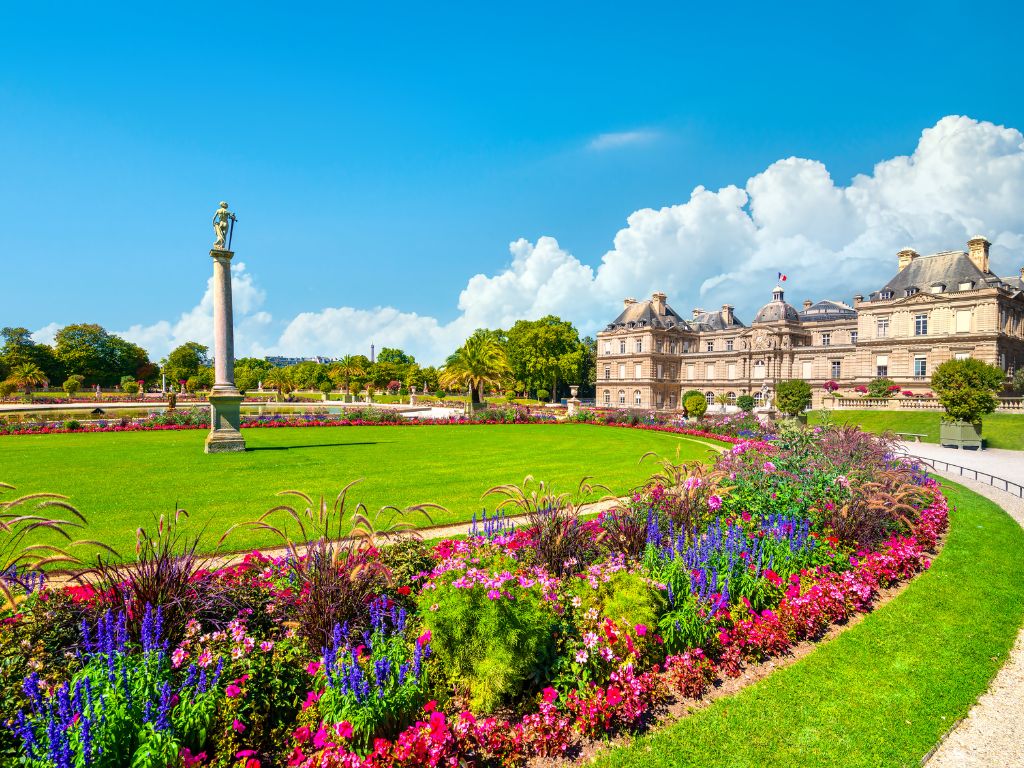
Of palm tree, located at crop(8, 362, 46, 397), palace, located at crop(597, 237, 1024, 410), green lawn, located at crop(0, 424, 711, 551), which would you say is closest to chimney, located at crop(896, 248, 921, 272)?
palace, located at crop(597, 237, 1024, 410)

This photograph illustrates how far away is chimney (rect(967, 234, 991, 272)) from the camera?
47188 mm

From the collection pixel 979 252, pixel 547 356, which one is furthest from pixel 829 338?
pixel 547 356

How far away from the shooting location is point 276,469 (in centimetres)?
1560

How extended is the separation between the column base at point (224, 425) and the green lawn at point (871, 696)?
18.3 metres

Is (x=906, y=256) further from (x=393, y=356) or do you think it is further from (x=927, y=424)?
(x=393, y=356)

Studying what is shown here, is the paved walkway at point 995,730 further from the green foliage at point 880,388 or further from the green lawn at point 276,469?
the green foliage at point 880,388

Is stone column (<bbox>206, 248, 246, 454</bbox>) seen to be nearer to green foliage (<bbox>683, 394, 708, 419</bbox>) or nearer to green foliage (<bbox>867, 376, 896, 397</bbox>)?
green foliage (<bbox>683, 394, 708, 419</bbox>)

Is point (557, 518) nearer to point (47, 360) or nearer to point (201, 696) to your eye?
point (201, 696)

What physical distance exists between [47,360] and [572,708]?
325 feet

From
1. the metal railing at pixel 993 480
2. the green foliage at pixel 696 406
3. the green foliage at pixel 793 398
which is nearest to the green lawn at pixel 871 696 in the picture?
the metal railing at pixel 993 480

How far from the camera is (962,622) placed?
6.36m

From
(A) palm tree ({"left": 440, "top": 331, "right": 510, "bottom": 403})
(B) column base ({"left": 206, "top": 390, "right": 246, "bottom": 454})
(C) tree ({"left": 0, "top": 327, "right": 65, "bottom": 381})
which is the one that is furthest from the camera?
(C) tree ({"left": 0, "top": 327, "right": 65, "bottom": 381})

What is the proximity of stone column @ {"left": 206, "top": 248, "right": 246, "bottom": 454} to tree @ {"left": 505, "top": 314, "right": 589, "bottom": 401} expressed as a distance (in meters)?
55.6

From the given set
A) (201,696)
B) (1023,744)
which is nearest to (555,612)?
(201,696)
